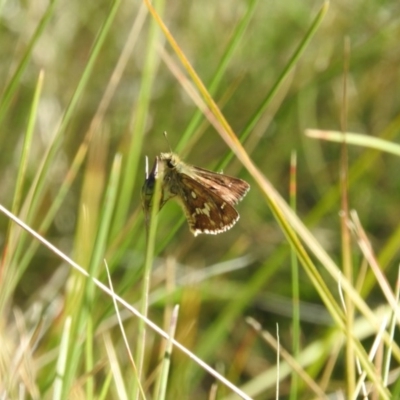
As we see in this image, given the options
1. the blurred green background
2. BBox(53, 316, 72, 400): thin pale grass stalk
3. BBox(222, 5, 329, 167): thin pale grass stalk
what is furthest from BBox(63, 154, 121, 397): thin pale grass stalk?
the blurred green background

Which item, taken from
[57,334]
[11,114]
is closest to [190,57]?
[11,114]

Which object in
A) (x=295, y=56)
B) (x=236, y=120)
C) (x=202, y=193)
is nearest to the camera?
(x=295, y=56)

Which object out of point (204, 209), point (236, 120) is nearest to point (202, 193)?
point (204, 209)

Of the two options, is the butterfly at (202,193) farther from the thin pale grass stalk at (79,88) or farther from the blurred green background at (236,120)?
the blurred green background at (236,120)

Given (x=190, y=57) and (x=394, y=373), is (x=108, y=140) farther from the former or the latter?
(x=394, y=373)

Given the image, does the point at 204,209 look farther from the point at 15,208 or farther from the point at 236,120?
the point at 236,120

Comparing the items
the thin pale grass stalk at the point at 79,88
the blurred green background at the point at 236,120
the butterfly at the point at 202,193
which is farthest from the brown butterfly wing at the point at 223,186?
the blurred green background at the point at 236,120

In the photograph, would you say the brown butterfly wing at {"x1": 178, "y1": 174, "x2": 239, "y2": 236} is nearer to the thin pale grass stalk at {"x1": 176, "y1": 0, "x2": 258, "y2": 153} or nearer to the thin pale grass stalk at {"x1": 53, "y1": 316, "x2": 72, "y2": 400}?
the thin pale grass stalk at {"x1": 176, "y1": 0, "x2": 258, "y2": 153}

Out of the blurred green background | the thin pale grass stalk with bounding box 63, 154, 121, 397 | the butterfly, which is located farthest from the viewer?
the blurred green background
